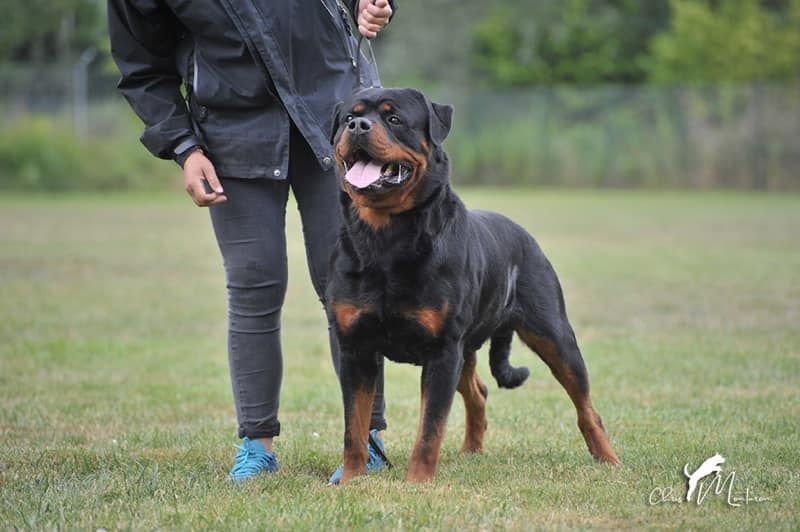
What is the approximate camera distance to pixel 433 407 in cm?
432

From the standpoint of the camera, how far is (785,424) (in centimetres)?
565

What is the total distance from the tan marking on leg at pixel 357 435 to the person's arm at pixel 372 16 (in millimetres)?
1435

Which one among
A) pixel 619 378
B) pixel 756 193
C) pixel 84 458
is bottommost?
pixel 756 193

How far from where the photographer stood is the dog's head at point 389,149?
A: 163 inches

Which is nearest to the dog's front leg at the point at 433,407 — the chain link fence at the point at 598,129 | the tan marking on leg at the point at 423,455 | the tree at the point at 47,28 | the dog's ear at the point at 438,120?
the tan marking on leg at the point at 423,455

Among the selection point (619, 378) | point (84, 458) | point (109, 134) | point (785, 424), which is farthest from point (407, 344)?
point (109, 134)

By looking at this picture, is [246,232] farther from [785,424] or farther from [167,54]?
[785,424]

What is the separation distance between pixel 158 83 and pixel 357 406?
157 cm

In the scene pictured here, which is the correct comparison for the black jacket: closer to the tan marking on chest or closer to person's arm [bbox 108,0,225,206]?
person's arm [bbox 108,0,225,206]

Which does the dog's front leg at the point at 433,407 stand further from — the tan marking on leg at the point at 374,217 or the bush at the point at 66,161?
the bush at the point at 66,161

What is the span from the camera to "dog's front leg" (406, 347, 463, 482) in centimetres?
430

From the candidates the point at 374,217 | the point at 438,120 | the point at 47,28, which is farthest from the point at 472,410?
the point at 47,28

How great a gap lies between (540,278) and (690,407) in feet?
5.84

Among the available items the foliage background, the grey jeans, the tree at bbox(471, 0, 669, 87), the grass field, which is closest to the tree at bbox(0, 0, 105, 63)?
the foliage background
